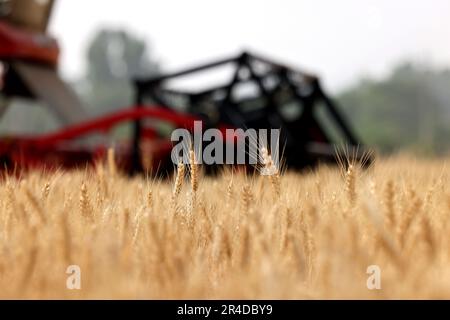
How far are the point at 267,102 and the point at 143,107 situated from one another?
1298mm

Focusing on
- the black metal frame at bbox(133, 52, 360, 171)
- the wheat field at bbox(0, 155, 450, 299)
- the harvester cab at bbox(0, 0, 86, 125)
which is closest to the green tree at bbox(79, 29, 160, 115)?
the harvester cab at bbox(0, 0, 86, 125)

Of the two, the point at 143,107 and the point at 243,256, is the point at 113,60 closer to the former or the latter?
the point at 143,107

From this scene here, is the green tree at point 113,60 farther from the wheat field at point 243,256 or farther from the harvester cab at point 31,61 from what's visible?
the wheat field at point 243,256

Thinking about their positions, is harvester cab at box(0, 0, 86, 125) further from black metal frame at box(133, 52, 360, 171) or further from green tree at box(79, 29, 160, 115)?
green tree at box(79, 29, 160, 115)

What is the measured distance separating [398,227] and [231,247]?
0.33 meters

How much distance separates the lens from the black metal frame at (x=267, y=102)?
566 centimetres

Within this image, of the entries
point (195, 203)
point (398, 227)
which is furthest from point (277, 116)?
point (398, 227)

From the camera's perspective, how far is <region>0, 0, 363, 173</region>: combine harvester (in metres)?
5.46

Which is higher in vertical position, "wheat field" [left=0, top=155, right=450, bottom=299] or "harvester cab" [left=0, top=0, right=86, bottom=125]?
"harvester cab" [left=0, top=0, right=86, bottom=125]

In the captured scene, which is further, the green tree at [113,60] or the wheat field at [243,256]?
the green tree at [113,60]

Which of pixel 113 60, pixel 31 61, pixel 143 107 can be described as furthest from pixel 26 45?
pixel 113 60

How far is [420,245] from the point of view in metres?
1.06

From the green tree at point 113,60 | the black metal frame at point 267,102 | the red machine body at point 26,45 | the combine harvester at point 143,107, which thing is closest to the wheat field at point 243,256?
the combine harvester at point 143,107

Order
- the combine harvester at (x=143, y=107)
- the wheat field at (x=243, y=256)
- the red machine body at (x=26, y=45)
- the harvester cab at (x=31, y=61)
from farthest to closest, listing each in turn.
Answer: the harvester cab at (x=31, y=61)
the red machine body at (x=26, y=45)
the combine harvester at (x=143, y=107)
the wheat field at (x=243, y=256)
